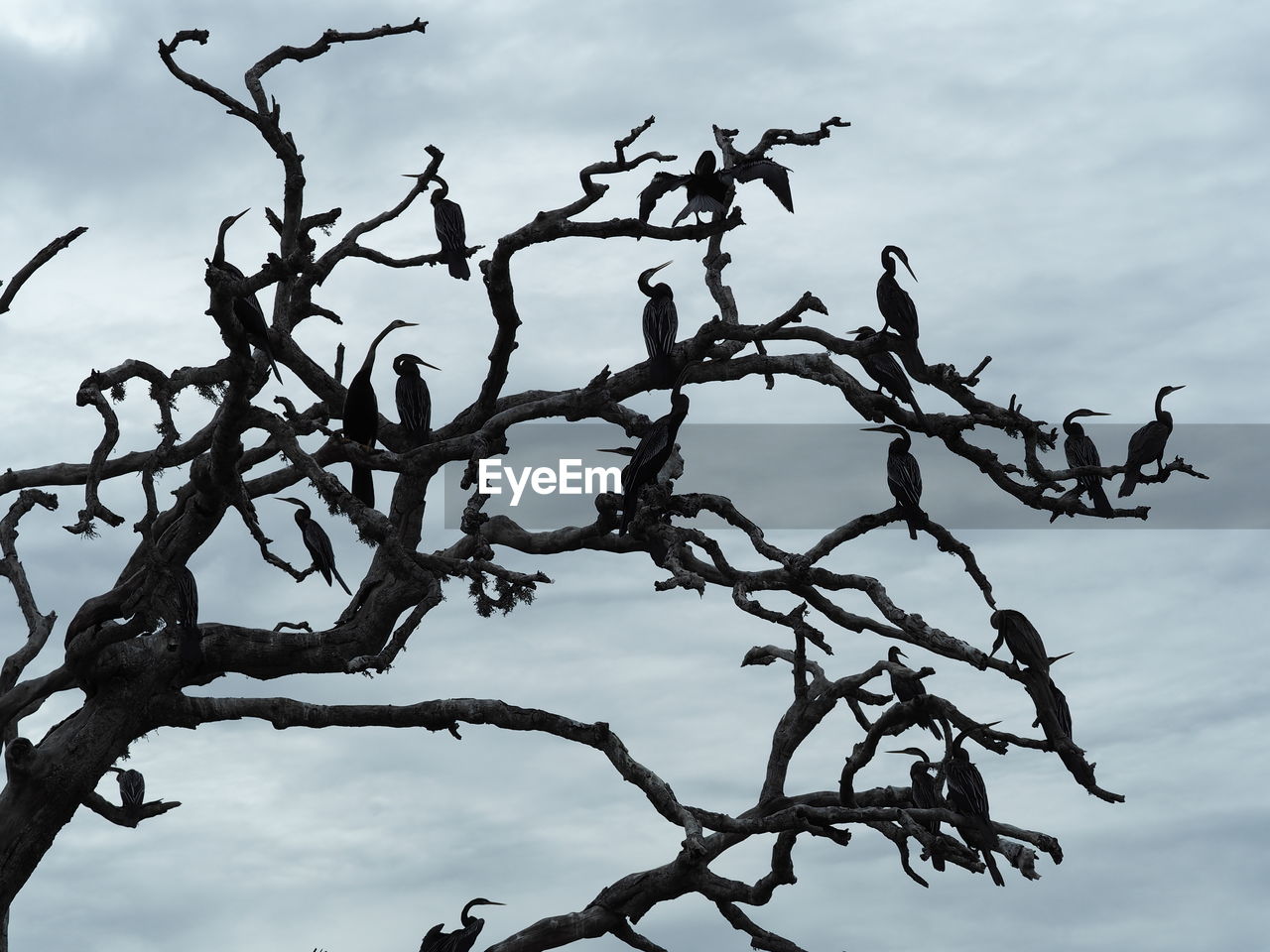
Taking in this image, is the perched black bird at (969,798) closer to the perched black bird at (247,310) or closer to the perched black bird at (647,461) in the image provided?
the perched black bird at (647,461)

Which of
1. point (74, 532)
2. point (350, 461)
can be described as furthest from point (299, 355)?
point (74, 532)

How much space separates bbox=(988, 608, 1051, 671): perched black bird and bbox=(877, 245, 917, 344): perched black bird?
2075 millimetres

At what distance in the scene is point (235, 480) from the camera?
1001 centimetres

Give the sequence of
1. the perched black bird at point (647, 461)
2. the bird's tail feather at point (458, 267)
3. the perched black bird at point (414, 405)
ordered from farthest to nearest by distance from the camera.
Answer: the bird's tail feather at point (458, 267) < the perched black bird at point (414, 405) < the perched black bird at point (647, 461)

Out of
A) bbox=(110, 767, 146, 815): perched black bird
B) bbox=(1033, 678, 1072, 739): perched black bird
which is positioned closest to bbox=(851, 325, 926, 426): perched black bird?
bbox=(1033, 678, 1072, 739): perched black bird

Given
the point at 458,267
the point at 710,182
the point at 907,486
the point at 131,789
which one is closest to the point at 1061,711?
the point at 907,486

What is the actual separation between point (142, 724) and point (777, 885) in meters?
4.96

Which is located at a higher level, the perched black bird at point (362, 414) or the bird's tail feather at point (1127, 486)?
the bird's tail feather at point (1127, 486)

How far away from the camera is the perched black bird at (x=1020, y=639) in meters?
9.41

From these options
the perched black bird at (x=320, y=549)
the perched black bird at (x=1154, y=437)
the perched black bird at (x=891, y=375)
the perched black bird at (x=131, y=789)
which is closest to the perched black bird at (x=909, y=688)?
the perched black bird at (x=891, y=375)

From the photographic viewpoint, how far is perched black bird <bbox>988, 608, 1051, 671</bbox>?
941 centimetres

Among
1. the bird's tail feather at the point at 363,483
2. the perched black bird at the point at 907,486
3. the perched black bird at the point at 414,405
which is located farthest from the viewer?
the perched black bird at the point at 414,405

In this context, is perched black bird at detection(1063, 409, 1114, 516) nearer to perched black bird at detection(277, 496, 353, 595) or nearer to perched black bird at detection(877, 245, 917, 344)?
perched black bird at detection(877, 245, 917, 344)

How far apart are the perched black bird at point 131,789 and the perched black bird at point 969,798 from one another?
717 centimetres
